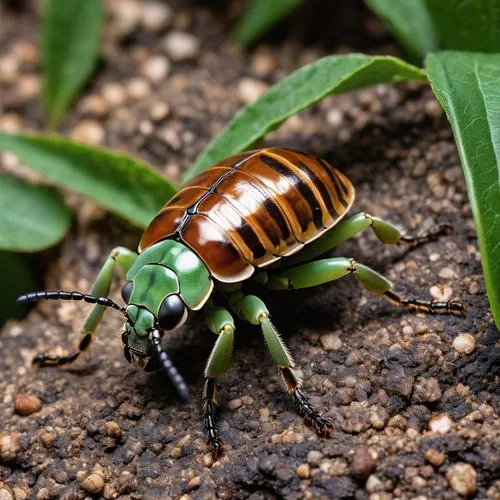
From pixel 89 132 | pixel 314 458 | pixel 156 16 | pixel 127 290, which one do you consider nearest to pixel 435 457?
pixel 314 458

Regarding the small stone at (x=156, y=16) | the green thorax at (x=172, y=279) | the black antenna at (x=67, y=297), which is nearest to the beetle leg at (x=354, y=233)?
the green thorax at (x=172, y=279)

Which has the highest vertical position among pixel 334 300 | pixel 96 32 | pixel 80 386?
pixel 96 32

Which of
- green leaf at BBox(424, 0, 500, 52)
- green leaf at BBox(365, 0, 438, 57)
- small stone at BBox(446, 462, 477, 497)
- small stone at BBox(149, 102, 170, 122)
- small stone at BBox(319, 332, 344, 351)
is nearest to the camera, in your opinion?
small stone at BBox(446, 462, 477, 497)

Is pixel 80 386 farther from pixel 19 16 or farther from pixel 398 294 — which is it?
pixel 19 16

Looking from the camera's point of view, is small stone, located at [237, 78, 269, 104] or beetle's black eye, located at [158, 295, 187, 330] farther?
small stone, located at [237, 78, 269, 104]

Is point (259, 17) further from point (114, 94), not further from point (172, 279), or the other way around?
point (172, 279)

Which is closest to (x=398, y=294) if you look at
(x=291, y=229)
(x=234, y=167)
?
(x=291, y=229)

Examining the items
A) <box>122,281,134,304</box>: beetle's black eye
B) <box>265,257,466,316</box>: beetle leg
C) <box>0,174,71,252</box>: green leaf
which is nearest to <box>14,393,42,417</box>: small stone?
<box>122,281,134,304</box>: beetle's black eye

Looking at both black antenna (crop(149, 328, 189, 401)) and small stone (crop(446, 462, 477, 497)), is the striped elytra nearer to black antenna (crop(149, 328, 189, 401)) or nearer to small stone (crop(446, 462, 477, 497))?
black antenna (crop(149, 328, 189, 401))
